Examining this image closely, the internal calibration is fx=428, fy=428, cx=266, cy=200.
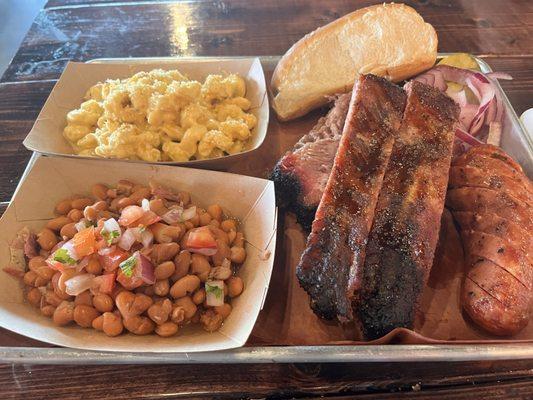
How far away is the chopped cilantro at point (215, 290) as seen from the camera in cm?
167

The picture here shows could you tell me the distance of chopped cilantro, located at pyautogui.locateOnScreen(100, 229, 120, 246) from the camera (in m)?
1.65

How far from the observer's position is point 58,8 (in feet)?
12.1

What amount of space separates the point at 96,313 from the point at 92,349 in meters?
0.16

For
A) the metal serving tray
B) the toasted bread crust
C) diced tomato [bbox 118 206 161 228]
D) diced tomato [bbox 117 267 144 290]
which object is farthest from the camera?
the toasted bread crust

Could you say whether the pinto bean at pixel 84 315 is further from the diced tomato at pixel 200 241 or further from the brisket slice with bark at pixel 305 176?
the brisket slice with bark at pixel 305 176

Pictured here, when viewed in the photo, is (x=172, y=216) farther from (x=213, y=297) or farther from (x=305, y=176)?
(x=305, y=176)

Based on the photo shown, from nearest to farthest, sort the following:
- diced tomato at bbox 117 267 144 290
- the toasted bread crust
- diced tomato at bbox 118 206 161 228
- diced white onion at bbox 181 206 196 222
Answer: diced tomato at bbox 117 267 144 290, diced tomato at bbox 118 206 161 228, diced white onion at bbox 181 206 196 222, the toasted bread crust

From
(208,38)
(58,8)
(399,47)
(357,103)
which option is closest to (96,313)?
(357,103)

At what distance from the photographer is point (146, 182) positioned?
6.68 ft

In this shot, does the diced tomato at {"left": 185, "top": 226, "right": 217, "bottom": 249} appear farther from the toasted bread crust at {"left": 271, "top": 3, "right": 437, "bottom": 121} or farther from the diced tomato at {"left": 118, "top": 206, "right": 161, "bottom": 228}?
the toasted bread crust at {"left": 271, "top": 3, "right": 437, "bottom": 121}

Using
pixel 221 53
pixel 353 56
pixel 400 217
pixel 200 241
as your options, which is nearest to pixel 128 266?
pixel 200 241

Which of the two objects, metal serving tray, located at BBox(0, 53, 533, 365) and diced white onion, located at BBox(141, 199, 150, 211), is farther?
diced white onion, located at BBox(141, 199, 150, 211)

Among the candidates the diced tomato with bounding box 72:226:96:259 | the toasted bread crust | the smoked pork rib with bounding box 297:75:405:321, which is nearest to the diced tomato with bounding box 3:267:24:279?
the diced tomato with bounding box 72:226:96:259

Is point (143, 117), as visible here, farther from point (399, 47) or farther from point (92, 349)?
point (399, 47)
